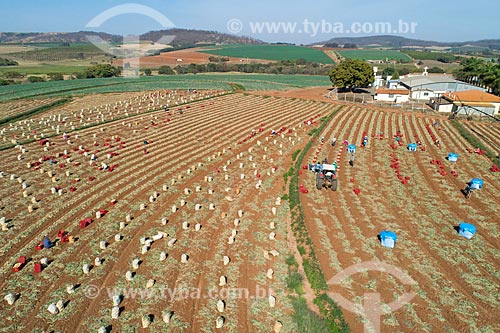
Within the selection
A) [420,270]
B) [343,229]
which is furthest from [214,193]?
[420,270]

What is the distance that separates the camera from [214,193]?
24953 millimetres

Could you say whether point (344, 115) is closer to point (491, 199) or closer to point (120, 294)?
point (491, 199)

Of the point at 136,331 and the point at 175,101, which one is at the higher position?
the point at 175,101

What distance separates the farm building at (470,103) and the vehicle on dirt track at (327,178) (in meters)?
38.7

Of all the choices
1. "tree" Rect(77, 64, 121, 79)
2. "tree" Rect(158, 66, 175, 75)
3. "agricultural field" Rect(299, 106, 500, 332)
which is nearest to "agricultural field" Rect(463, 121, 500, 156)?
"agricultural field" Rect(299, 106, 500, 332)

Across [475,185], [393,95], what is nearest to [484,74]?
[393,95]

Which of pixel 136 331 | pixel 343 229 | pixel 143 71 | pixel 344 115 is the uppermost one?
pixel 143 71

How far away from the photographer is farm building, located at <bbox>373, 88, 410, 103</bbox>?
212 ft

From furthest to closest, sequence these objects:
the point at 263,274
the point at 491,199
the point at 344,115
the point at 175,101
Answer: the point at 175,101, the point at 344,115, the point at 491,199, the point at 263,274

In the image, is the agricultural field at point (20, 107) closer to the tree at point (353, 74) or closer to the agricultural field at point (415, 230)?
the agricultural field at point (415, 230)

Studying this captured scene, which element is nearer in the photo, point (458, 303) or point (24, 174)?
point (458, 303)

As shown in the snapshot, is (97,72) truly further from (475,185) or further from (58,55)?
(475,185)

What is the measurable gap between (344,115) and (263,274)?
41099 millimetres

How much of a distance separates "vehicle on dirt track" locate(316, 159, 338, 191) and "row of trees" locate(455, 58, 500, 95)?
5810cm
